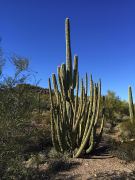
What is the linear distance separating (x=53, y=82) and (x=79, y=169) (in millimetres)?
3653

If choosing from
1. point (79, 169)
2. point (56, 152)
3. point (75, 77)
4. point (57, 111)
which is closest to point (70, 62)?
point (75, 77)

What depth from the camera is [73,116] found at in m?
14.1

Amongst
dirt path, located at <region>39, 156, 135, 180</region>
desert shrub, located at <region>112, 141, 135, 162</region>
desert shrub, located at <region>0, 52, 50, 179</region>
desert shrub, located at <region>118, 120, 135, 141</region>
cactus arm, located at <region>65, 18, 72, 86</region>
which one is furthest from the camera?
desert shrub, located at <region>118, 120, 135, 141</region>

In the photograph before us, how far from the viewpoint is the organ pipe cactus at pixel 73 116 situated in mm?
13797

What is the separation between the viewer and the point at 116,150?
542 inches

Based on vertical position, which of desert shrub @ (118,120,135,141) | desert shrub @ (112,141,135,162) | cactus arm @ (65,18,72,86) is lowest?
desert shrub @ (112,141,135,162)

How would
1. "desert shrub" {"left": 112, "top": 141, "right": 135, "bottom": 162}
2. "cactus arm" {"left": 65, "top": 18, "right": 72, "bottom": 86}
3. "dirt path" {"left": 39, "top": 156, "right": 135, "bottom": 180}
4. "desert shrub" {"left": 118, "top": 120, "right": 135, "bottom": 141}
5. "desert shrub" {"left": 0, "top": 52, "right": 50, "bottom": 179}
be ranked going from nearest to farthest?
"desert shrub" {"left": 0, "top": 52, "right": 50, "bottom": 179} < "dirt path" {"left": 39, "top": 156, "right": 135, "bottom": 180} < "desert shrub" {"left": 112, "top": 141, "right": 135, "bottom": 162} < "cactus arm" {"left": 65, "top": 18, "right": 72, "bottom": 86} < "desert shrub" {"left": 118, "top": 120, "right": 135, "bottom": 141}

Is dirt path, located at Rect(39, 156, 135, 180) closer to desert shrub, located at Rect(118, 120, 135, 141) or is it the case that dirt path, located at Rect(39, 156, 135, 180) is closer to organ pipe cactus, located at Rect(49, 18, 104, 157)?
organ pipe cactus, located at Rect(49, 18, 104, 157)

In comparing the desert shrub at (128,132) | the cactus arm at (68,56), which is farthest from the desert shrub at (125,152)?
the desert shrub at (128,132)

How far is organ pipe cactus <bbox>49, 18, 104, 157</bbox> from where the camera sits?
45.3ft

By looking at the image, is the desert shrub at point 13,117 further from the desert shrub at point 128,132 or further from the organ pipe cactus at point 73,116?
the desert shrub at point 128,132

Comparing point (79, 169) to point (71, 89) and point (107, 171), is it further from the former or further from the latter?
point (71, 89)

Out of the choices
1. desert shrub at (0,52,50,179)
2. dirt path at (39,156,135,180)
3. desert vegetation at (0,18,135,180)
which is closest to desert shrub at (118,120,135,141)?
desert vegetation at (0,18,135,180)

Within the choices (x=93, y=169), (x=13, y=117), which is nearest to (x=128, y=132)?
(x=93, y=169)
